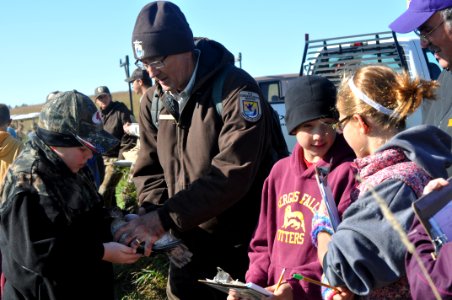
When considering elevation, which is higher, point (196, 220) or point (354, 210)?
point (354, 210)

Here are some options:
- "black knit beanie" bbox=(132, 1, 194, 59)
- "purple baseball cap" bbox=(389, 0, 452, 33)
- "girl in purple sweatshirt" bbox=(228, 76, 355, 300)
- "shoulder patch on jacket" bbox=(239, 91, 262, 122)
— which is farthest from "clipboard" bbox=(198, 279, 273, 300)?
"black knit beanie" bbox=(132, 1, 194, 59)

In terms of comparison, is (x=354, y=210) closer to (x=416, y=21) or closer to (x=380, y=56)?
(x=416, y=21)

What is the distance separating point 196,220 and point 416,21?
1.60 m

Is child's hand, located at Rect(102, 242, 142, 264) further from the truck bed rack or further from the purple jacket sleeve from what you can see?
the truck bed rack

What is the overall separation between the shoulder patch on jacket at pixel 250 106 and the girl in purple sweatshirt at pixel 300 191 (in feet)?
1.29

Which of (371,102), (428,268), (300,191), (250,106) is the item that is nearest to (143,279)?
(250,106)

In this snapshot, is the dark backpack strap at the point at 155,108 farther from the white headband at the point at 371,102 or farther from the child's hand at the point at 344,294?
the child's hand at the point at 344,294

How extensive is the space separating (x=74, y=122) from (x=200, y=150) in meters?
0.80

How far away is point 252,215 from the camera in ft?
12.9

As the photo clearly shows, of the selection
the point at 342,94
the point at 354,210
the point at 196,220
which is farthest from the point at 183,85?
the point at 354,210

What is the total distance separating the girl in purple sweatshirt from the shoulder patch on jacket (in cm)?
39

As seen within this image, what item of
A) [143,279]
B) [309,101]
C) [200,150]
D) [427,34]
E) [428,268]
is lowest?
[143,279]

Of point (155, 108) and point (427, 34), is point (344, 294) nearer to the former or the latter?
point (427, 34)

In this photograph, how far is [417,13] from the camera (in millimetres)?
2842
